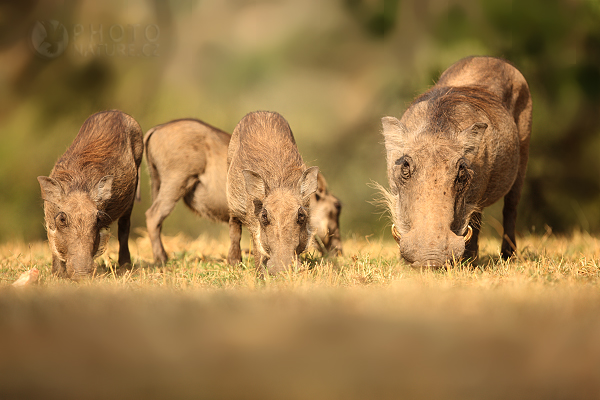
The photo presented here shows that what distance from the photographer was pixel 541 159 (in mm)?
9555

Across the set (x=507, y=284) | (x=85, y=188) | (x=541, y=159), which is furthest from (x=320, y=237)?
(x=541, y=159)

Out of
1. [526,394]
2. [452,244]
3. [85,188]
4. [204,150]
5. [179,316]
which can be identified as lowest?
[526,394]

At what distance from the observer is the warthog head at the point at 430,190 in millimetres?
3775

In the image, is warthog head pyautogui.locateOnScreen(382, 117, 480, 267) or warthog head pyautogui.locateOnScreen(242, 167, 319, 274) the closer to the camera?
warthog head pyautogui.locateOnScreen(382, 117, 480, 267)

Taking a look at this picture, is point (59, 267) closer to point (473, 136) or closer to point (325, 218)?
point (325, 218)

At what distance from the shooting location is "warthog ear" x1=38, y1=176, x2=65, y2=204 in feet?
14.9

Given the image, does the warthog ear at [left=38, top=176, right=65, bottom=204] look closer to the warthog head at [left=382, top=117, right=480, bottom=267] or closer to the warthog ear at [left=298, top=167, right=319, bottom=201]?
the warthog ear at [left=298, top=167, right=319, bottom=201]

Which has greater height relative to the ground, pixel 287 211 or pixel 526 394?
pixel 287 211


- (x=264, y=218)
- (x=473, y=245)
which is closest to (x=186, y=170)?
(x=264, y=218)

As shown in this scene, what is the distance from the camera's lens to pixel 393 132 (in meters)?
4.53

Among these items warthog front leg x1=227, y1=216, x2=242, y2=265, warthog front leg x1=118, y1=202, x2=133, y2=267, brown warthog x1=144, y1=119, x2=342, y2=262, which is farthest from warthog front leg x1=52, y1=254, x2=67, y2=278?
warthog front leg x1=227, y1=216, x2=242, y2=265

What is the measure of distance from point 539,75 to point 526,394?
27.1 ft

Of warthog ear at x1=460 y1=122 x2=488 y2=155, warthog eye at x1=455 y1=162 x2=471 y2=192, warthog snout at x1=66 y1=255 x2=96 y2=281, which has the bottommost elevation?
warthog snout at x1=66 y1=255 x2=96 y2=281

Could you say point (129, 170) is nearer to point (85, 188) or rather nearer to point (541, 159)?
point (85, 188)
